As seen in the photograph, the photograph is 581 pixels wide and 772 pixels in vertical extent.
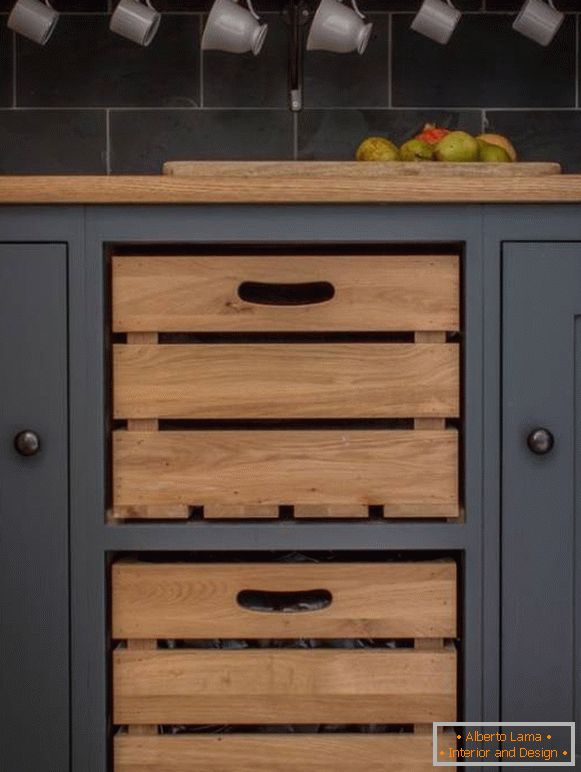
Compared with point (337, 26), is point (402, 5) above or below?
above

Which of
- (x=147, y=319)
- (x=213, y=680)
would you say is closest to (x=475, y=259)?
(x=147, y=319)

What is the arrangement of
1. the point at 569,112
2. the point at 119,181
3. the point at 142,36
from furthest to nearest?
1. the point at 569,112
2. the point at 142,36
3. the point at 119,181

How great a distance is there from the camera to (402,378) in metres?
1.35

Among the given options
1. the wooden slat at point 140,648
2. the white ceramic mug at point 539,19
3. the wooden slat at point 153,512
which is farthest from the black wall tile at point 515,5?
the wooden slat at point 140,648

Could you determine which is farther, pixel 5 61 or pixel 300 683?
pixel 5 61

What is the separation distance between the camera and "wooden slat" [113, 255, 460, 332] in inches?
53.1

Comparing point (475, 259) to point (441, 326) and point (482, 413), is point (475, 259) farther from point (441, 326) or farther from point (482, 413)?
point (482, 413)

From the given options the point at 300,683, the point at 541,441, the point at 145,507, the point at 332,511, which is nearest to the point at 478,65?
the point at 541,441

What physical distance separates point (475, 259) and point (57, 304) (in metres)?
0.56

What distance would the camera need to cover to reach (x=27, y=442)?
1347 millimetres

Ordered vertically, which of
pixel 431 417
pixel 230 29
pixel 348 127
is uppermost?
pixel 230 29

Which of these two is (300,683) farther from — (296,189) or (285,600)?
(296,189)

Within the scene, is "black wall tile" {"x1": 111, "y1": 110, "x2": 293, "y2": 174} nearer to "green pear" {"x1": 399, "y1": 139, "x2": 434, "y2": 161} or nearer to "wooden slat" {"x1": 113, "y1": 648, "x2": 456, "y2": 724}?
"green pear" {"x1": 399, "y1": 139, "x2": 434, "y2": 161}

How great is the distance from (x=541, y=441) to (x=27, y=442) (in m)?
0.68
